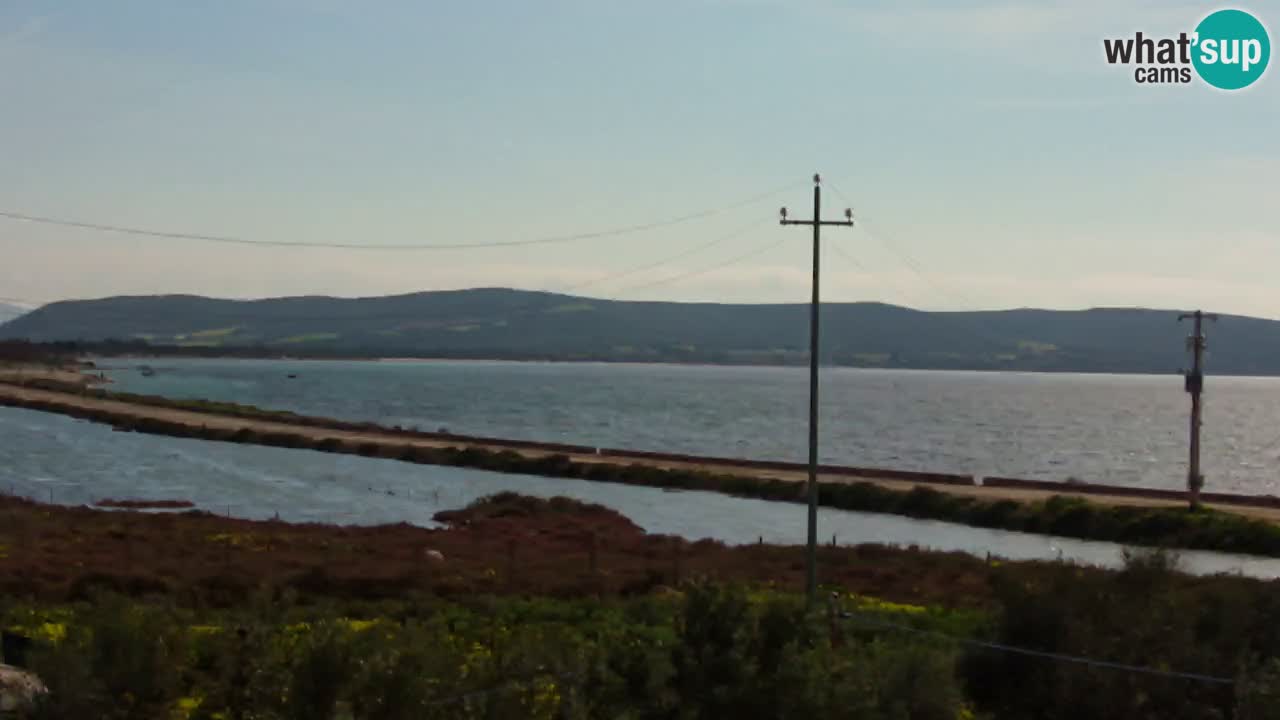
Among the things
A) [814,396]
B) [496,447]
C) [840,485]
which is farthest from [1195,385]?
[496,447]

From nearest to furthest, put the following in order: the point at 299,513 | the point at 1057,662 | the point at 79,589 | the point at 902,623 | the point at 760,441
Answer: the point at 1057,662 < the point at 902,623 < the point at 79,589 < the point at 299,513 < the point at 760,441

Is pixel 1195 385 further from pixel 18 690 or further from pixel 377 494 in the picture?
pixel 18 690

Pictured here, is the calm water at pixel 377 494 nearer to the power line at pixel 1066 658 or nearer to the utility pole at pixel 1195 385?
the utility pole at pixel 1195 385

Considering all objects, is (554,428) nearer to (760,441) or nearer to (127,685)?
(760,441)

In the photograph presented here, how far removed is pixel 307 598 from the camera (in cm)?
3678

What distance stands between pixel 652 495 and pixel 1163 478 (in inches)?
2099

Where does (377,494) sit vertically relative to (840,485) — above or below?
below

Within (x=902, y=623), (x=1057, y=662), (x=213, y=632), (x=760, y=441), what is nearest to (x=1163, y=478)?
(x=760, y=441)

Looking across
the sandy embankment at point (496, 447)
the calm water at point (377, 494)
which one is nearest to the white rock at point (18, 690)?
the calm water at point (377, 494)

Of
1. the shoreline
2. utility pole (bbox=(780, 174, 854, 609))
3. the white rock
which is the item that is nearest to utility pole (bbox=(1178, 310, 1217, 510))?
the shoreline

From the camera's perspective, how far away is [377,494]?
82.1 meters

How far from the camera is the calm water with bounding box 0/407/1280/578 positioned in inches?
2562

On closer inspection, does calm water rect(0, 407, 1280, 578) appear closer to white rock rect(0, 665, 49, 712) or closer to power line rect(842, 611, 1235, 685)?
power line rect(842, 611, 1235, 685)

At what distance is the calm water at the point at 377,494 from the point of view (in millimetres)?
65062
